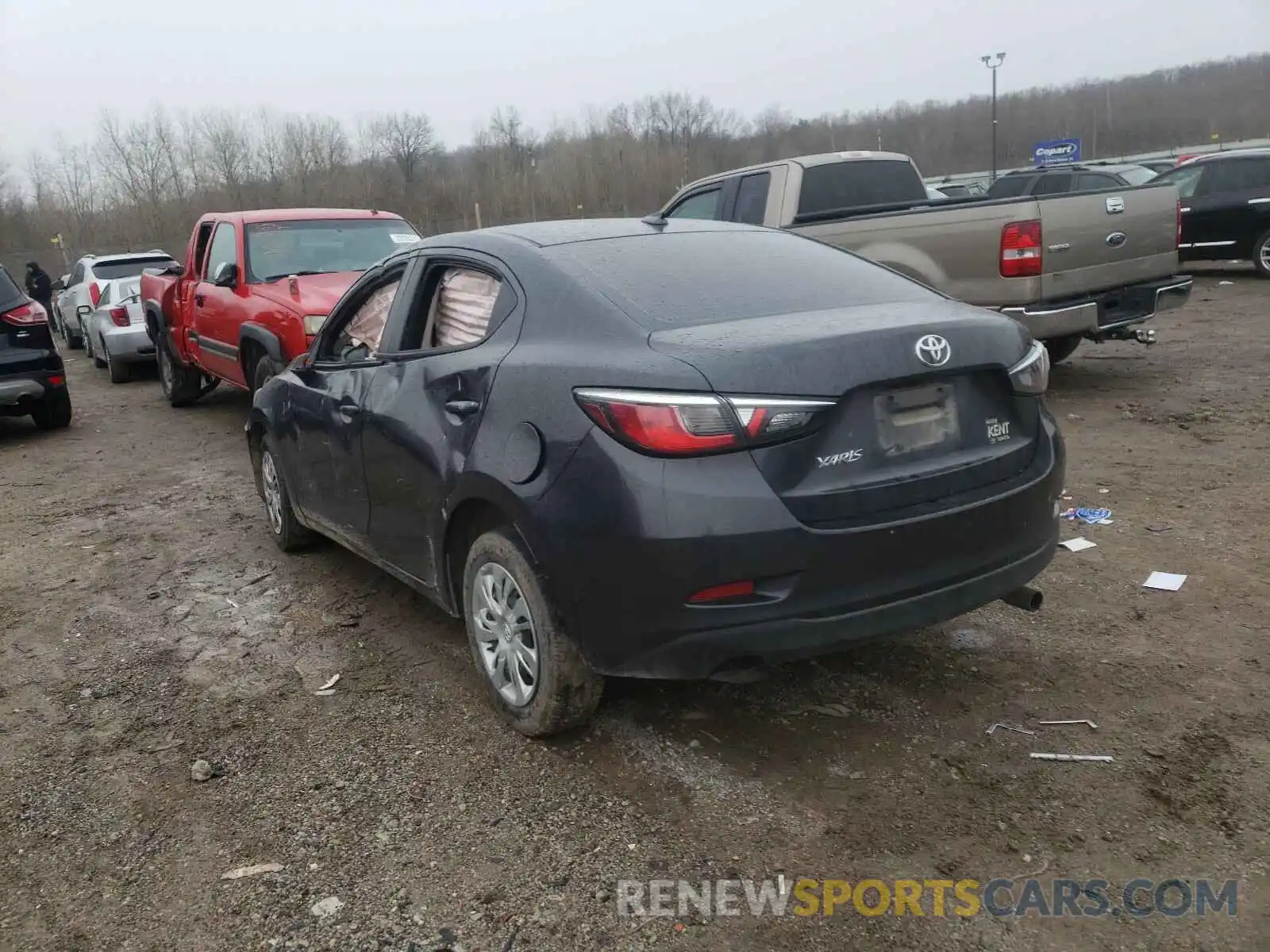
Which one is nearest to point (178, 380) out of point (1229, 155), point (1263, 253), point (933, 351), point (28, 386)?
point (28, 386)

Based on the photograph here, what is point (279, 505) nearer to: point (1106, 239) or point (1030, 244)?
point (1030, 244)

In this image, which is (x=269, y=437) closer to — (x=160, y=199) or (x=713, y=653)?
(x=713, y=653)

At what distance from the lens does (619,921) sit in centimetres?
259

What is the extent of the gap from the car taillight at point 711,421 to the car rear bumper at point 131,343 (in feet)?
41.6

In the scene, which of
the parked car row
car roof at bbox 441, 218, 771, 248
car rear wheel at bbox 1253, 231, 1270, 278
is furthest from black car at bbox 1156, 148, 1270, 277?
the parked car row

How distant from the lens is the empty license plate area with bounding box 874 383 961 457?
299 cm

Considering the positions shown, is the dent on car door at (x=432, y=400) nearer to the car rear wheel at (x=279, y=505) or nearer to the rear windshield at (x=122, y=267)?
the car rear wheel at (x=279, y=505)

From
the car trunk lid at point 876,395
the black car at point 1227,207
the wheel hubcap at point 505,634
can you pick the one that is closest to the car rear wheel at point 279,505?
the wheel hubcap at point 505,634

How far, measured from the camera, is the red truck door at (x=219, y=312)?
8.73 metres

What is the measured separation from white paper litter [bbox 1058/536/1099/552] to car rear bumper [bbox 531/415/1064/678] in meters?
2.17

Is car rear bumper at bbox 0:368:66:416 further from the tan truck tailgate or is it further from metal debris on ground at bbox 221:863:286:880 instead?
the tan truck tailgate

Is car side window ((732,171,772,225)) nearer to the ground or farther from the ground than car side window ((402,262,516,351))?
farther from the ground

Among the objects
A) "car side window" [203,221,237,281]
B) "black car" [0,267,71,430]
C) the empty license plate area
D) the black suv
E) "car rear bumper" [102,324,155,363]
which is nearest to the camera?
the empty license plate area

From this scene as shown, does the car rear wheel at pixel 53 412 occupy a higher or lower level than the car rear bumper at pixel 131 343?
lower
